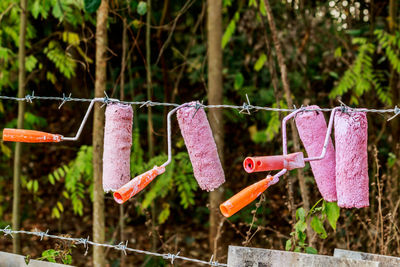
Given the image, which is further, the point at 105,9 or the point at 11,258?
the point at 105,9

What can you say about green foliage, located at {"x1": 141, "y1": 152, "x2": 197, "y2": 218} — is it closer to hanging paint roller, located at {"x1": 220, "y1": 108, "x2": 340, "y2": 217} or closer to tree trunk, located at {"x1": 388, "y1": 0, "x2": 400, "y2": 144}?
tree trunk, located at {"x1": 388, "y1": 0, "x2": 400, "y2": 144}

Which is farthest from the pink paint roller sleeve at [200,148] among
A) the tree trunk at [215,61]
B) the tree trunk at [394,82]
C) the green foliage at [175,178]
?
the tree trunk at [394,82]

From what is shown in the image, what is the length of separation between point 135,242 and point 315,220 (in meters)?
4.63

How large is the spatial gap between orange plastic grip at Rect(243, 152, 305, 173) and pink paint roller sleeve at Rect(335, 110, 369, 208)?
16 cm

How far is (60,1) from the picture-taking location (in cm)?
488

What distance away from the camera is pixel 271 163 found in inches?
65.1

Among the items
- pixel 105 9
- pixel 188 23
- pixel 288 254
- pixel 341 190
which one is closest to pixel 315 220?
pixel 288 254

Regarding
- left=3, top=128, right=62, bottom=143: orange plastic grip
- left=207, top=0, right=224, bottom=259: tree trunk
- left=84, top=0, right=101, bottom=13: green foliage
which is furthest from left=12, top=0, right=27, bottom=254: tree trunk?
left=3, top=128, right=62, bottom=143: orange plastic grip

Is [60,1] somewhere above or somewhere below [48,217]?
above

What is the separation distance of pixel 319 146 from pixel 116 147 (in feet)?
2.59

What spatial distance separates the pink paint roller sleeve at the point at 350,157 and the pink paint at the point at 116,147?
83cm

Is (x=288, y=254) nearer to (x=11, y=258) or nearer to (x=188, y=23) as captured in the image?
(x=11, y=258)

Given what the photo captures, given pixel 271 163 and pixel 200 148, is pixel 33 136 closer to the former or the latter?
pixel 200 148

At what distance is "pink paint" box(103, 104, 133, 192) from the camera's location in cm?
207
